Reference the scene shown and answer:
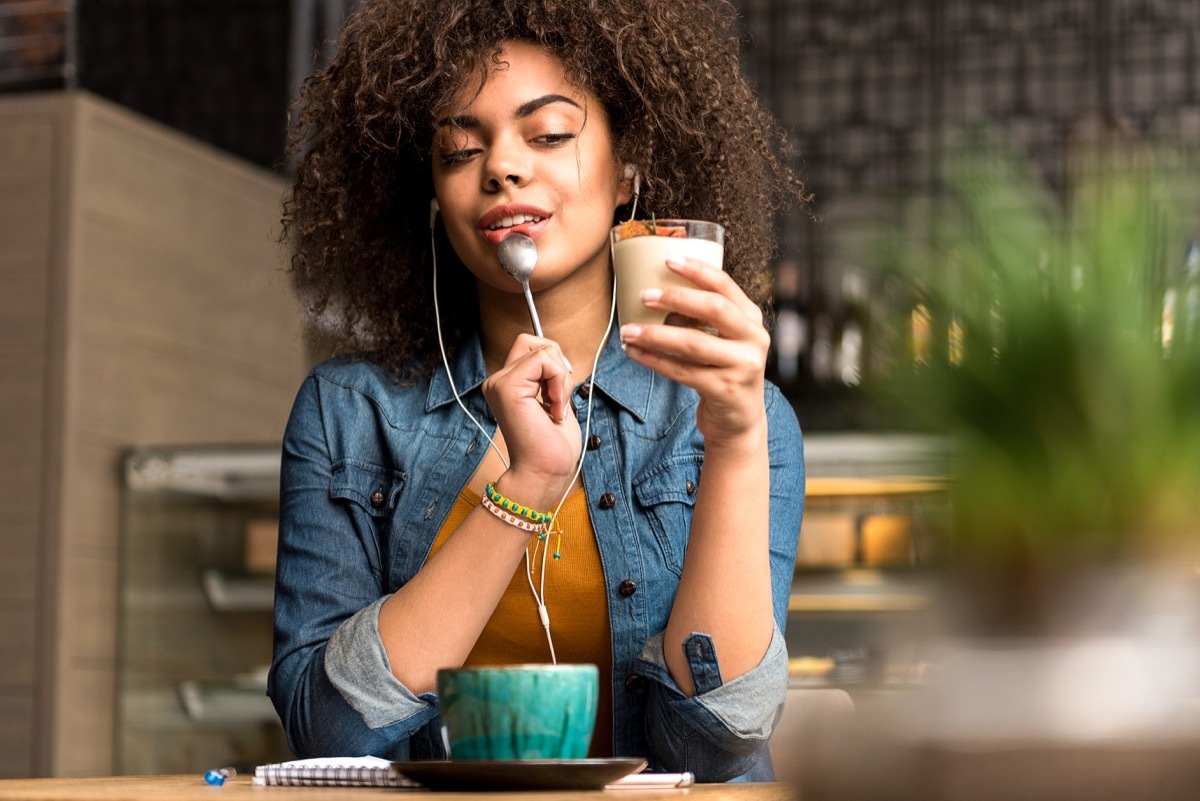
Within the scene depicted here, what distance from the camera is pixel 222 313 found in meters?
4.00

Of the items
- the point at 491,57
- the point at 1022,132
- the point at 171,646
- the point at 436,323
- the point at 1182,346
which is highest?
the point at 1022,132

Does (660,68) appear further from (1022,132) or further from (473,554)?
(1022,132)

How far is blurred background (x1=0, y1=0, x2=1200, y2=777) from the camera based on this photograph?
3.46 metres

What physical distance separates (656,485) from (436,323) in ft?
1.26

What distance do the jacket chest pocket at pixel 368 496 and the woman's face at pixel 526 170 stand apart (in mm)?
246

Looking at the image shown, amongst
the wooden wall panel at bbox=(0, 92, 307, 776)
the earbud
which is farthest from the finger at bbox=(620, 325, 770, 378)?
the wooden wall panel at bbox=(0, 92, 307, 776)

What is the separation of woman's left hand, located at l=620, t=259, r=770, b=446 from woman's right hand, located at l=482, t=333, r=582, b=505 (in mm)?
83

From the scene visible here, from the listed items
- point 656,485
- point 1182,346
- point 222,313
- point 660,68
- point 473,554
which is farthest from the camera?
point 222,313

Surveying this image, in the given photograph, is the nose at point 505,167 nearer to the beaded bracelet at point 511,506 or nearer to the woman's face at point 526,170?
the woman's face at point 526,170

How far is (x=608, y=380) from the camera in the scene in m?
1.67

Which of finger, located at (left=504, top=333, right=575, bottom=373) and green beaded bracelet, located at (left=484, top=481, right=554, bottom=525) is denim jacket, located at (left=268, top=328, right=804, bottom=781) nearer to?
green beaded bracelet, located at (left=484, top=481, right=554, bottom=525)

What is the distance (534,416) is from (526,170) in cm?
39

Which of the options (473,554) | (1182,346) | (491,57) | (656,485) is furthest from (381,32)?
(1182,346)

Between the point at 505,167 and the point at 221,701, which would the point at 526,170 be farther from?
the point at 221,701
